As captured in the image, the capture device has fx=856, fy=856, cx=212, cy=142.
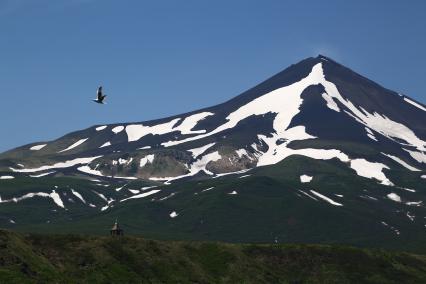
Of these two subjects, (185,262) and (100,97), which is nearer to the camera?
(100,97)

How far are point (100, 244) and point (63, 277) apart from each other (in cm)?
2172

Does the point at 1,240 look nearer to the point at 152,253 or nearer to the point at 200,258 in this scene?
the point at 152,253

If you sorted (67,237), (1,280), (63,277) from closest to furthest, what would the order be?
(1,280) < (63,277) < (67,237)

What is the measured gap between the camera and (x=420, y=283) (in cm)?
16938

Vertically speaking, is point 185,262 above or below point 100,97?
below

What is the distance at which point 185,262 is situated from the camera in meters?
157

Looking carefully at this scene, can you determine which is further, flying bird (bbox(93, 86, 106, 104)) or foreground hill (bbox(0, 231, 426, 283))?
foreground hill (bbox(0, 231, 426, 283))

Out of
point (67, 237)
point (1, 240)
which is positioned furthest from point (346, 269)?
point (1, 240)

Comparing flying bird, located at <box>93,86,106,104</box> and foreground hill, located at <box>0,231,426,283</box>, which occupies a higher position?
flying bird, located at <box>93,86,106,104</box>

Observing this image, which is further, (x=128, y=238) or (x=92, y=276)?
(x=128, y=238)

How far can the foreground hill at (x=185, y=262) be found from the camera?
136m

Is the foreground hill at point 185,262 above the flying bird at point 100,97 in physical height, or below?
below

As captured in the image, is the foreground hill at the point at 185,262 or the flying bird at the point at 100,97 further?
the foreground hill at the point at 185,262

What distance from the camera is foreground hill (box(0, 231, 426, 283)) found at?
5364 inches
